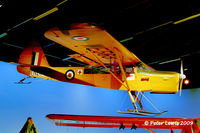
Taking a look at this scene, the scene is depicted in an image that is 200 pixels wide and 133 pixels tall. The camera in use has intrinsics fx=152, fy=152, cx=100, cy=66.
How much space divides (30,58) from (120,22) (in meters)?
2.57

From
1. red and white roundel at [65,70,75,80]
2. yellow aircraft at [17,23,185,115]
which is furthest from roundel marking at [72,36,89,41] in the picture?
red and white roundel at [65,70,75,80]

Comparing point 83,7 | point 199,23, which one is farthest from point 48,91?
point 199,23

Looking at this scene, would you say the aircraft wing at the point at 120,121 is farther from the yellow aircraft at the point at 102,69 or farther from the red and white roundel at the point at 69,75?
the red and white roundel at the point at 69,75

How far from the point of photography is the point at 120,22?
3.41 metres

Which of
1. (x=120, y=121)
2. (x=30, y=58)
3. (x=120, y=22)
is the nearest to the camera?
(x=120, y=121)

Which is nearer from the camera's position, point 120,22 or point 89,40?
point 89,40

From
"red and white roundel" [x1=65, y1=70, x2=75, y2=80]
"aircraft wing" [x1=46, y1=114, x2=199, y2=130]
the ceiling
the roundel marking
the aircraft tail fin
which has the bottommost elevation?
"aircraft wing" [x1=46, y1=114, x2=199, y2=130]

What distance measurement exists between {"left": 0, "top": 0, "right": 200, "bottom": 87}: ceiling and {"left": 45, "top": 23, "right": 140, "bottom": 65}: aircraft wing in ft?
0.93

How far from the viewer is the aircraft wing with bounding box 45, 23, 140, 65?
236cm

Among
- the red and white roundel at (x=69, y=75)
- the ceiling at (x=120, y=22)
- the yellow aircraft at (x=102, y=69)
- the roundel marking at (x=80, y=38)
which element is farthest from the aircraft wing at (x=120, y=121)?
the ceiling at (x=120, y=22)

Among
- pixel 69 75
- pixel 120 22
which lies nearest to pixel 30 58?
pixel 69 75

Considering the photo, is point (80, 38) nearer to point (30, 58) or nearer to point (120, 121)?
point (120, 121)

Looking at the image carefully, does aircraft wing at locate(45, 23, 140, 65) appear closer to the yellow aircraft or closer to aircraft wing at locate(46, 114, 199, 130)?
the yellow aircraft

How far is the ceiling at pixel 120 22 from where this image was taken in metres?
2.79
